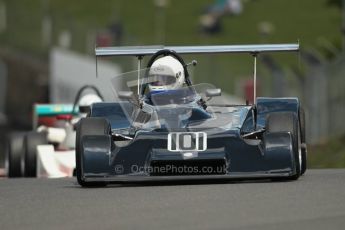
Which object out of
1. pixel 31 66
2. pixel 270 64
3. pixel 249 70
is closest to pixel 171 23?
pixel 249 70

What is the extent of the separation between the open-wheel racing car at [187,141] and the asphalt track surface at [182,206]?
0.18m

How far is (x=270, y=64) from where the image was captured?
28.0 m

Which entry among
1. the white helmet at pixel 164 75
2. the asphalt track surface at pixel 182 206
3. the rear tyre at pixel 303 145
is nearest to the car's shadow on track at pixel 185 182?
the asphalt track surface at pixel 182 206

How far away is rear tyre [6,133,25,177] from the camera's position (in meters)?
19.8

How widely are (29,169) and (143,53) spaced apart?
16.1ft

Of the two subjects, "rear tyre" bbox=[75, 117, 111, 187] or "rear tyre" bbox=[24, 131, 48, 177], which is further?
"rear tyre" bbox=[24, 131, 48, 177]

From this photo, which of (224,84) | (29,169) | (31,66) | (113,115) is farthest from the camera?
(31,66)

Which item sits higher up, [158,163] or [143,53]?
[143,53]

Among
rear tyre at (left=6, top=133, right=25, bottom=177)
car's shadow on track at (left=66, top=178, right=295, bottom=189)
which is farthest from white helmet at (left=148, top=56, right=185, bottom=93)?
rear tyre at (left=6, top=133, right=25, bottom=177)

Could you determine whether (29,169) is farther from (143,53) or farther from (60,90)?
(60,90)

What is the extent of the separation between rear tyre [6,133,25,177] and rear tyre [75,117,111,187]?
21.4 feet

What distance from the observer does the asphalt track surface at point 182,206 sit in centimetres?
962

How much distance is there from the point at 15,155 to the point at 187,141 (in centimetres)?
740

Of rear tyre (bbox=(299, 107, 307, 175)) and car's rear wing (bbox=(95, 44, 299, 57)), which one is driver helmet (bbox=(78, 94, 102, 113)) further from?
rear tyre (bbox=(299, 107, 307, 175))
